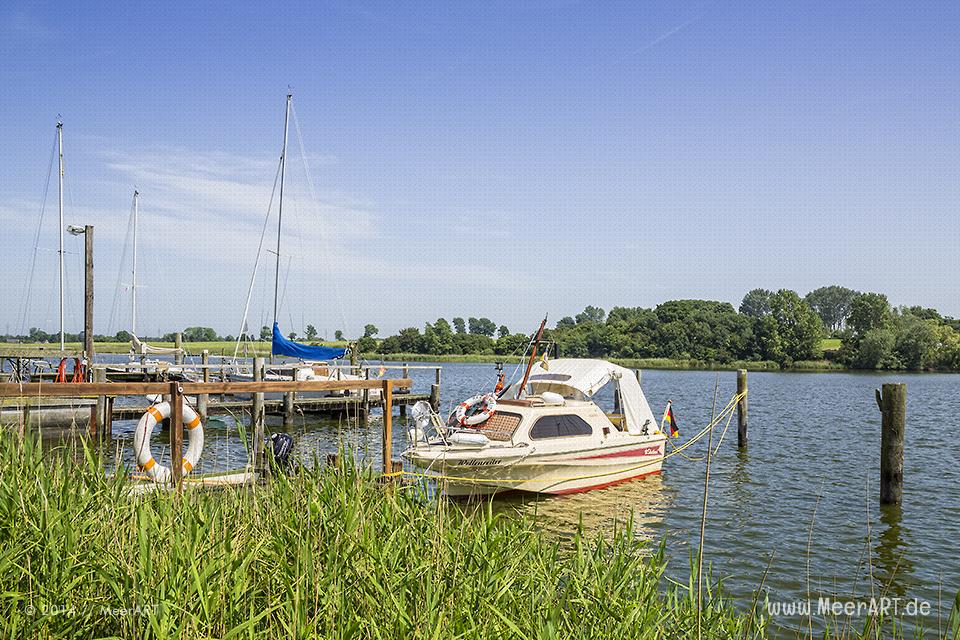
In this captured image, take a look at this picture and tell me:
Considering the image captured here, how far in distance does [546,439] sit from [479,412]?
206 cm

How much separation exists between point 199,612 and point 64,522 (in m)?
1.62

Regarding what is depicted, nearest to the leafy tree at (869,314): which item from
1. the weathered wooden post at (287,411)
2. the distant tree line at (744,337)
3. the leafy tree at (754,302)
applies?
the distant tree line at (744,337)

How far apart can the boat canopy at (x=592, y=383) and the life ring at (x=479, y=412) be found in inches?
61.8

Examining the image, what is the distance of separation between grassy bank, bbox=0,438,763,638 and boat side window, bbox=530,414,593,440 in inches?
360

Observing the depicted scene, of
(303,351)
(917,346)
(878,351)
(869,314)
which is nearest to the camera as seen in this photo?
(303,351)

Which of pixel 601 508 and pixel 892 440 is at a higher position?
pixel 892 440

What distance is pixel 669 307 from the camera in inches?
5123

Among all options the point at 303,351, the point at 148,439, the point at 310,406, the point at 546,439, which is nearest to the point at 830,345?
the point at 303,351

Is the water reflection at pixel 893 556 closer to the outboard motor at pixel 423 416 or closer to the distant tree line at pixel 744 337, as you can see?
the outboard motor at pixel 423 416

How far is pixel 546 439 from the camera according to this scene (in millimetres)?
15703

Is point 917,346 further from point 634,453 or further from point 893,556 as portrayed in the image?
point 893,556

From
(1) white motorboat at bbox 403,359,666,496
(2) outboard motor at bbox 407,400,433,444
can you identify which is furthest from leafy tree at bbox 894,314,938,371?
(2) outboard motor at bbox 407,400,433,444

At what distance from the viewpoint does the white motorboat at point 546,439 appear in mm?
14789

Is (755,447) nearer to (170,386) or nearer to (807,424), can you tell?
(807,424)
